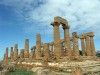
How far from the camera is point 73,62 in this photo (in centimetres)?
2536

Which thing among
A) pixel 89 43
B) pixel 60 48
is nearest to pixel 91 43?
pixel 89 43

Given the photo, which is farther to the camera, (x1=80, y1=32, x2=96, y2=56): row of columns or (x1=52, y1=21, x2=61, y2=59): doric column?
(x1=80, y1=32, x2=96, y2=56): row of columns

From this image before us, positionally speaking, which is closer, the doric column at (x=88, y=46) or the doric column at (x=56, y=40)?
the doric column at (x=56, y=40)

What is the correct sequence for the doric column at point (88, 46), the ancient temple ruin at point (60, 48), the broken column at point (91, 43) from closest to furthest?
1. the ancient temple ruin at point (60, 48)
2. the doric column at point (88, 46)
3. the broken column at point (91, 43)

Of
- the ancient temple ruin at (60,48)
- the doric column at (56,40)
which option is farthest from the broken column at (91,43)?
the doric column at (56,40)

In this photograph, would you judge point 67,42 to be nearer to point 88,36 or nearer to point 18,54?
point 88,36

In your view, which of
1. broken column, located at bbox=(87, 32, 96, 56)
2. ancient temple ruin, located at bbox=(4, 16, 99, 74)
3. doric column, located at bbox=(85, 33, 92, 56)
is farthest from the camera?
broken column, located at bbox=(87, 32, 96, 56)

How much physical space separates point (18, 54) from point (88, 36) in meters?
16.2

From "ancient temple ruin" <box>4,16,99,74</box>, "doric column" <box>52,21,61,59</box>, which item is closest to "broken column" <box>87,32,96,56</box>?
"ancient temple ruin" <box>4,16,99,74</box>

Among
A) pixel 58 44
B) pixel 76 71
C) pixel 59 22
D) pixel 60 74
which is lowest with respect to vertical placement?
pixel 60 74

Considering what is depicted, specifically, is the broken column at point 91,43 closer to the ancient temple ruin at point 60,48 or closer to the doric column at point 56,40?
the ancient temple ruin at point 60,48

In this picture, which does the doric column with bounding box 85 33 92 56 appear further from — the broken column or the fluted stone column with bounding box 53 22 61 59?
the fluted stone column with bounding box 53 22 61 59

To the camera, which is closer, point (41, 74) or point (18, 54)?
point (41, 74)

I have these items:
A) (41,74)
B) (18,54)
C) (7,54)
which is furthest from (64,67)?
(7,54)
